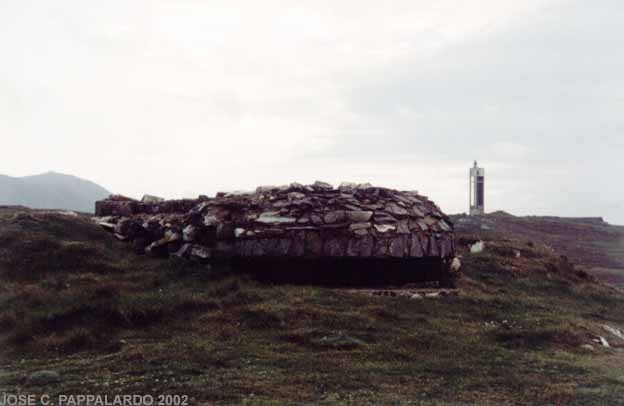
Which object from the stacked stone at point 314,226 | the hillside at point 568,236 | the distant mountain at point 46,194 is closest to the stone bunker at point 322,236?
the stacked stone at point 314,226

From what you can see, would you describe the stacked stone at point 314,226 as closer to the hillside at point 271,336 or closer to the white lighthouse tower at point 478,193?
the hillside at point 271,336

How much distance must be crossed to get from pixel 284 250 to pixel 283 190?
2127mm

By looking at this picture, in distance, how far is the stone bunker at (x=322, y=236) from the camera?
544 inches

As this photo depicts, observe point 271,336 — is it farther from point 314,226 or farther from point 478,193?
point 478,193

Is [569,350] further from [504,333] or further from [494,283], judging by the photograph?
[494,283]

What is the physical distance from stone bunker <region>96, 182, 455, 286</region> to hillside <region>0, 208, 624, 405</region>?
684mm

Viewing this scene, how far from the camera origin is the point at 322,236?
13820mm

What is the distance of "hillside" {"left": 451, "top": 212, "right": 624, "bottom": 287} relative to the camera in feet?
102

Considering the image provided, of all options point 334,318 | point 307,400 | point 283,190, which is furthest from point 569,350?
point 283,190

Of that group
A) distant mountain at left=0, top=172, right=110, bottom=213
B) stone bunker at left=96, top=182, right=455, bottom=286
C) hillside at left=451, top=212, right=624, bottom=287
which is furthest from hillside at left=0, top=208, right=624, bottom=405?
distant mountain at left=0, top=172, right=110, bottom=213

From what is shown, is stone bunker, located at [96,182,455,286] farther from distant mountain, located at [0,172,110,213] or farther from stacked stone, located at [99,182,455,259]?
distant mountain, located at [0,172,110,213]

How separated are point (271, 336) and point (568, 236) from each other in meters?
36.1

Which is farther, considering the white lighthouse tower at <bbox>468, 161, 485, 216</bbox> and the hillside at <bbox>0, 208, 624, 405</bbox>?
the white lighthouse tower at <bbox>468, 161, 485, 216</bbox>

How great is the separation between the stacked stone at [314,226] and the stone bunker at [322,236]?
22 mm
